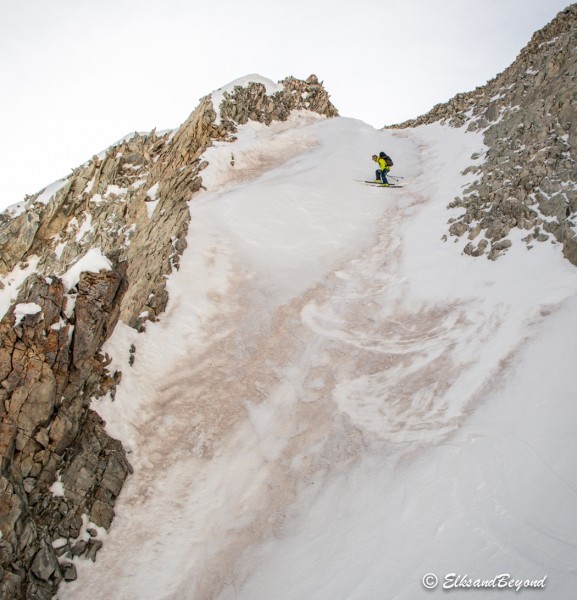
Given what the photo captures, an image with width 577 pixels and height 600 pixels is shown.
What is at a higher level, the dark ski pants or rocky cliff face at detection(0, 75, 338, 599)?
the dark ski pants

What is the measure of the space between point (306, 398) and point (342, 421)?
4.67 ft

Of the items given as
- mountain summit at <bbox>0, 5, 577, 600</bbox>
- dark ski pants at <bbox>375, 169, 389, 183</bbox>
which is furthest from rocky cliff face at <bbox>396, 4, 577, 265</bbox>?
dark ski pants at <bbox>375, 169, 389, 183</bbox>

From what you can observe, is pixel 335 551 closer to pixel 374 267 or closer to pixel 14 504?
pixel 14 504

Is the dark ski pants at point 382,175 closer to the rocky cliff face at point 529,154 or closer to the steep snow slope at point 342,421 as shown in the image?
the rocky cliff face at point 529,154

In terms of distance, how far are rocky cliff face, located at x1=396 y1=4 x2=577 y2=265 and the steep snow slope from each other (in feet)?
3.62

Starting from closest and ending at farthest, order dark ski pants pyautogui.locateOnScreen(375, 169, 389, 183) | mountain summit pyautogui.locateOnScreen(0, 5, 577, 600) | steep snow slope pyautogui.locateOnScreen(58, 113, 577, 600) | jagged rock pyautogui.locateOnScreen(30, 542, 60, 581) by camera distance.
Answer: steep snow slope pyautogui.locateOnScreen(58, 113, 577, 600) < mountain summit pyautogui.locateOnScreen(0, 5, 577, 600) < jagged rock pyautogui.locateOnScreen(30, 542, 60, 581) < dark ski pants pyautogui.locateOnScreen(375, 169, 389, 183)

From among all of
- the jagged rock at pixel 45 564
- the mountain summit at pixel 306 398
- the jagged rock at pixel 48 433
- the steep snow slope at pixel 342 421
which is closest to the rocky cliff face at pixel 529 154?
the mountain summit at pixel 306 398

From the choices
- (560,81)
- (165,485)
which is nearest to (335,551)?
(165,485)

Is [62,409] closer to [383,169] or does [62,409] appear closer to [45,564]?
[45,564]

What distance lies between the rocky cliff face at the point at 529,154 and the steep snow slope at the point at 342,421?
1103 millimetres

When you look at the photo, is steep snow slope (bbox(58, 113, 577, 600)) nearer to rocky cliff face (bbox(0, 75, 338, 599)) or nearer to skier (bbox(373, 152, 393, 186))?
rocky cliff face (bbox(0, 75, 338, 599))

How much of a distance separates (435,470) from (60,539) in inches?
303

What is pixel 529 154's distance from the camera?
18922mm

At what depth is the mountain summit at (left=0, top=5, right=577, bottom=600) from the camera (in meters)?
7.88
